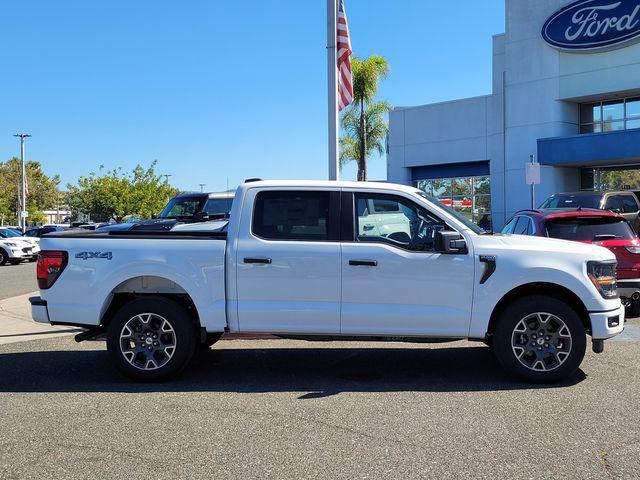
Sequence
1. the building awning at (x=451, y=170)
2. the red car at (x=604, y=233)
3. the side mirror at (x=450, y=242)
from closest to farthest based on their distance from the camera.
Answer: the side mirror at (x=450, y=242)
the red car at (x=604, y=233)
the building awning at (x=451, y=170)

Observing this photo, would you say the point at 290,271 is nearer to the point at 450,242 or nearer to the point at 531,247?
the point at 450,242

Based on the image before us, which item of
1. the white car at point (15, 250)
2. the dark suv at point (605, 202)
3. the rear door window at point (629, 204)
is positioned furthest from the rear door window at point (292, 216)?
the white car at point (15, 250)

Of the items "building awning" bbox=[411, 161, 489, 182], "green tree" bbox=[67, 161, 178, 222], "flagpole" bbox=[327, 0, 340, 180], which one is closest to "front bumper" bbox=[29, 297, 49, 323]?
"flagpole" bbox=[327, 0, 340, 180]

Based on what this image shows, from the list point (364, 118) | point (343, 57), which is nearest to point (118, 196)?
point (364, 118)

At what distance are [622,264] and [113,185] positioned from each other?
192 feet

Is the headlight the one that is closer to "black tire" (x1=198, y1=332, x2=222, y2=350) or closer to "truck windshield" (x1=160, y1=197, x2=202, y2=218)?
"black tire" (x1=198, y1=332, x2=222, y2=350)

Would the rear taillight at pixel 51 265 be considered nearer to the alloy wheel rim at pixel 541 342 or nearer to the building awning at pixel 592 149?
the alloy wheel rim at pixel 541 342

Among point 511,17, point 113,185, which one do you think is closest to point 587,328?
point 511,17

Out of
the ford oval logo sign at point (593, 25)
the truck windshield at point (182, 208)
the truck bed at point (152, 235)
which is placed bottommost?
the truck bed at point (152, 235)

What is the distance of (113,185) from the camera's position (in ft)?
203

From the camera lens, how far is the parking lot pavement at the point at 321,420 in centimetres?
421

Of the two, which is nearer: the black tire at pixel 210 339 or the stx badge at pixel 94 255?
the stx badge at pixel 94 255

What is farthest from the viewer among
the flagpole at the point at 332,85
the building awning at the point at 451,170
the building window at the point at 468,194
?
the building awning at the point at 451,170

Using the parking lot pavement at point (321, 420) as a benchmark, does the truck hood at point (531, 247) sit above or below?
above
